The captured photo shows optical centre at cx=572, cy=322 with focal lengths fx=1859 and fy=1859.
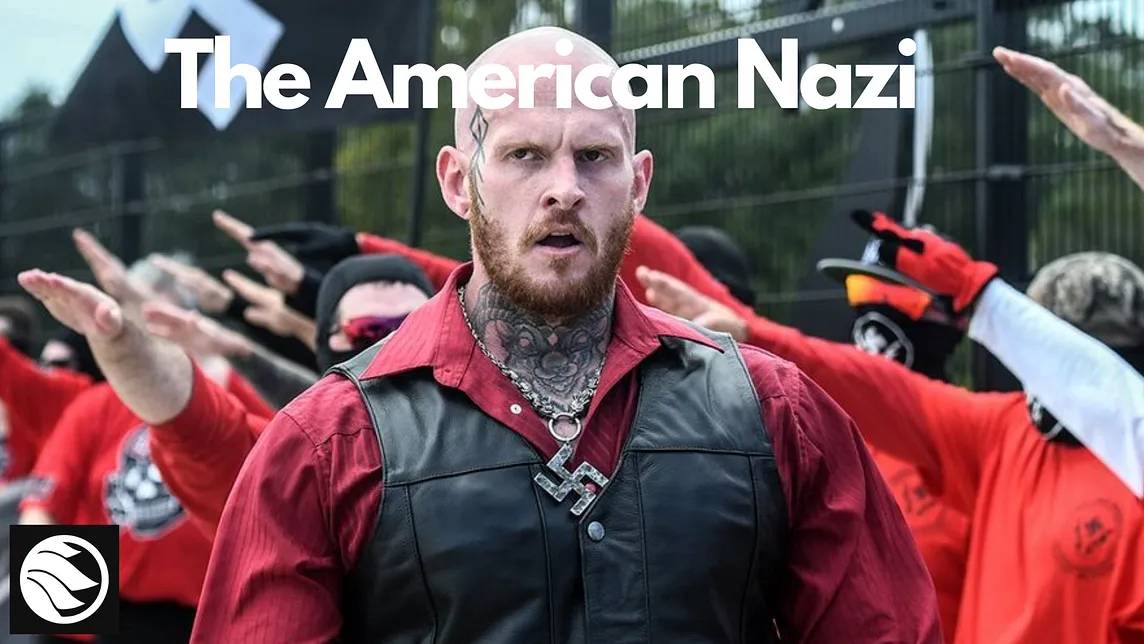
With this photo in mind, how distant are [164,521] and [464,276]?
3794 mm

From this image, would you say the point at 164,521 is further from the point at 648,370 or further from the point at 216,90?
the point at 648,370

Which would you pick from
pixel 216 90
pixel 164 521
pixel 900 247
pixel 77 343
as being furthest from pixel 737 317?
pixel 77 343

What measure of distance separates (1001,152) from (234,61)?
3139mm

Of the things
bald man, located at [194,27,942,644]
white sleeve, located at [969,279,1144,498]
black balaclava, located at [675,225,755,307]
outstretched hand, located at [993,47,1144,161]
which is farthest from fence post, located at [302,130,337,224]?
bald man, located at [194,27,942,644]

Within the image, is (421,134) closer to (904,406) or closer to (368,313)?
(368,313)

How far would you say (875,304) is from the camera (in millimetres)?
5219

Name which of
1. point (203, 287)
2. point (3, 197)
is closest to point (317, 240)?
point (203, 287)

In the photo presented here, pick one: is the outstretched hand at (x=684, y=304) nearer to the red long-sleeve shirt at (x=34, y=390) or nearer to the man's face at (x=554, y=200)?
the man's face at (x=554, y=200)

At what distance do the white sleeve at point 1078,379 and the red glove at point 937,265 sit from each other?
0.26 feet

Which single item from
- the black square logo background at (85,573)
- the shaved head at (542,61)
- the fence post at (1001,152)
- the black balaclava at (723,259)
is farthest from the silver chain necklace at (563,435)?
the black square logo background at (85,573)

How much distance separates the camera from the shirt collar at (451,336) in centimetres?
270

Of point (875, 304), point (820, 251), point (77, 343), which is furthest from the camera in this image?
point (77, 343)

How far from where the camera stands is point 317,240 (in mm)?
5582

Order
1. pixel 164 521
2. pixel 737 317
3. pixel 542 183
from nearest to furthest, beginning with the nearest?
pixel 542 183 → pixel 737 317 → pixel 164 521
